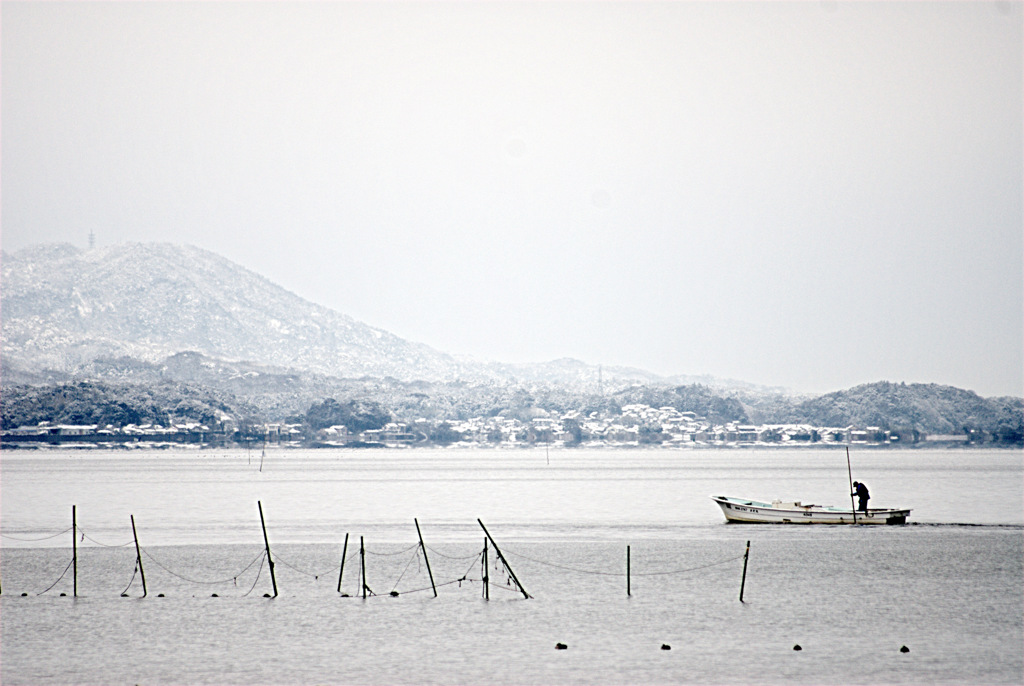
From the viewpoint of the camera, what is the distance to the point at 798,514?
60.6 meters

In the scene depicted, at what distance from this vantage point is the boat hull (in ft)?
197

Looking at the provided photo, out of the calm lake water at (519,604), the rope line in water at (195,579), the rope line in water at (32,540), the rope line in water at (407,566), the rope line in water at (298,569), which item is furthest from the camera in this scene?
the rope line in water at (32,540)

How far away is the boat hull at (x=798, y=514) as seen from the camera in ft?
197

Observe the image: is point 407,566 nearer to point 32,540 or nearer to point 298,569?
point 298,569

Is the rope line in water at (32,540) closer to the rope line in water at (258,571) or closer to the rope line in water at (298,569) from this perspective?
the rope line in water at (258,571)

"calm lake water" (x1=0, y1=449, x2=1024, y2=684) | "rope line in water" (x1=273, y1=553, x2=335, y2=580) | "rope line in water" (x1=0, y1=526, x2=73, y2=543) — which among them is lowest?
"calm lake water" (x1=0, y1=449, x2=1024, y2=684)

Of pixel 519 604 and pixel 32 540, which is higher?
pixel 32 540

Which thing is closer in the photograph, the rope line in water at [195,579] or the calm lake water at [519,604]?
the calm lake water at [519,604]

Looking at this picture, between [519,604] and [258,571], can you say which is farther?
[258,571]

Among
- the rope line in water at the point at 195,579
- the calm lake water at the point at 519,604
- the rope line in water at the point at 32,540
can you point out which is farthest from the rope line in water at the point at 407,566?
the rope line in water at the point at 32,540

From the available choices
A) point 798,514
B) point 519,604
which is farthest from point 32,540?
point 798,514

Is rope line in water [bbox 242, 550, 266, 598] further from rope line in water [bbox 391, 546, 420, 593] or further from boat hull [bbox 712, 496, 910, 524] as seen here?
boat hull [bbox 712, 496, 910, 524]

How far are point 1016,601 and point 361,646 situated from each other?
18.6 m

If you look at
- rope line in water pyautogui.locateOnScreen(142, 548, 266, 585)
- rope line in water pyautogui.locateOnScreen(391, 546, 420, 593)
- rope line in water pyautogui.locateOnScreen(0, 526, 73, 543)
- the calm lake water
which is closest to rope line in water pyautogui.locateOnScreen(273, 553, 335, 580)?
the calm lake water
